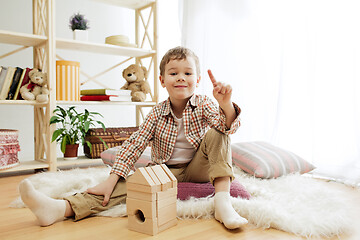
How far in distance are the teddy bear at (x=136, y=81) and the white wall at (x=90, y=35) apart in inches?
15.4

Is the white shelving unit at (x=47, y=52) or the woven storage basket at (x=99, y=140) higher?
the white shelving unit at (x=47, y=52)

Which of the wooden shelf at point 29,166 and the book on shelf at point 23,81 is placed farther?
the book on shelf at point 23,81

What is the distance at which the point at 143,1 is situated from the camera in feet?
7.75

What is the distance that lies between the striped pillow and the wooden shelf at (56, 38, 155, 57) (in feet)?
3.38

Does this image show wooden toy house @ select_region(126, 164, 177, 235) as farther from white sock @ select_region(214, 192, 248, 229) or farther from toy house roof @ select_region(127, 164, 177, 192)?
white sock @ select_region(214, 192, 248, 229)

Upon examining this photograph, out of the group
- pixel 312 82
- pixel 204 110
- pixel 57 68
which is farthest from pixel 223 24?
pixel 204 110

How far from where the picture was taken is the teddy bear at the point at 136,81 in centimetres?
231

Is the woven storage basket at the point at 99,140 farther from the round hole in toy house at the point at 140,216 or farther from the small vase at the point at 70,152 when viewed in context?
the round hole in toy house at the point at 140,216

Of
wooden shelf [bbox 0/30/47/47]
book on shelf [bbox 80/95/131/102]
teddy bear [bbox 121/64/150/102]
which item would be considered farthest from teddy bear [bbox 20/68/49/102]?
teddy bear [bbox 121/64/150/102]

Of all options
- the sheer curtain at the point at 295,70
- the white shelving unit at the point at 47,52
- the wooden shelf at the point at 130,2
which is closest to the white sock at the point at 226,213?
the sheer curtain at the point at 295,70

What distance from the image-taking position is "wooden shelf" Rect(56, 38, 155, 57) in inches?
80.0

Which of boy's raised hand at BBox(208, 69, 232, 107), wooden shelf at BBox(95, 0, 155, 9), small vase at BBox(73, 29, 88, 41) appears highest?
wooden shelf at BBox(95, 0, 155, 9)

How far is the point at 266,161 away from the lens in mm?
1568

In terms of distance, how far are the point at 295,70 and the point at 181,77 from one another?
100cm
